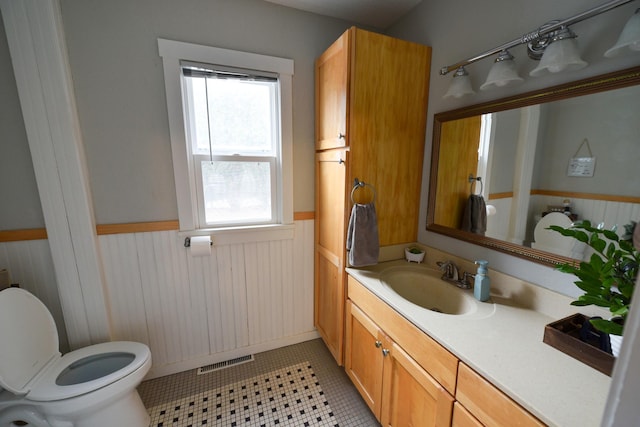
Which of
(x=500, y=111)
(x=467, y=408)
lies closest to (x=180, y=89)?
(x=500, y=111)

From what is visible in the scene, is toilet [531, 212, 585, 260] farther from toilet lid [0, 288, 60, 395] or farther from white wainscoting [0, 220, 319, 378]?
toilet lid [0, 288, 60, 395]

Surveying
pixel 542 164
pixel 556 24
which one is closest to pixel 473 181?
pixel 542 164

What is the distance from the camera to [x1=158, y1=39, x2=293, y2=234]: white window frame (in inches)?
61.2

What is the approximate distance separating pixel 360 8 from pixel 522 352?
2.06m

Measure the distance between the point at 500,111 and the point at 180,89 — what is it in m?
1.75

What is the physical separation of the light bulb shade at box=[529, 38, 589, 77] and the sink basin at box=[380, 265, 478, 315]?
1023 mm

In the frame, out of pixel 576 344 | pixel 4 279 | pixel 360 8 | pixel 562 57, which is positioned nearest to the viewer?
pixel 576 344

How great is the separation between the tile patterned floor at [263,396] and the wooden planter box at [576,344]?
1.12 metres

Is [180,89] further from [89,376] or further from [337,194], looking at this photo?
[89,376]

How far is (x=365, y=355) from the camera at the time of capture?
1505 mm

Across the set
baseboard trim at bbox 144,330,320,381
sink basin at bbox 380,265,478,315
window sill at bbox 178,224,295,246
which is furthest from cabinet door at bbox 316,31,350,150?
baseboard trim at bbox 144,330,320,381

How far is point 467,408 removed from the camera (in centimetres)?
89

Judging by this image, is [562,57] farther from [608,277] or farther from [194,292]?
[194,292]

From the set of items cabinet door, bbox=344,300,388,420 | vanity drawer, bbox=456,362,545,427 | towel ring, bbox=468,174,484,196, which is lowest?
cabinet door, bbox=344,300,388,420
